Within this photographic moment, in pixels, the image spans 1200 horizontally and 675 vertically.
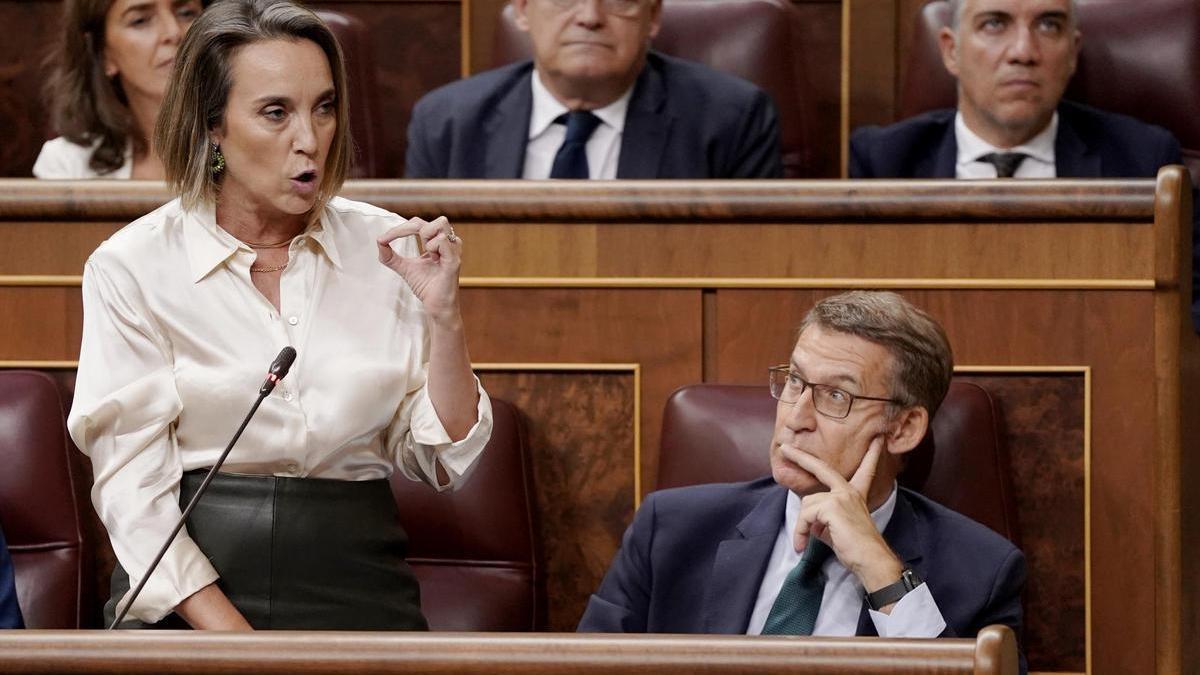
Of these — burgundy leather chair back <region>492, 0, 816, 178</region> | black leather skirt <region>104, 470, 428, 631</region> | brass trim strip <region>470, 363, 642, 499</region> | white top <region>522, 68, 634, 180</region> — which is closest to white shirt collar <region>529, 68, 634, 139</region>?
white top <region>522, 68, 634, 180</region>

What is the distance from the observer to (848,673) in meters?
0.67

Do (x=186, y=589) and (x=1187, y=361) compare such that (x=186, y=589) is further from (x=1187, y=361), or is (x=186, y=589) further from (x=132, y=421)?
(x=1187, y=361)

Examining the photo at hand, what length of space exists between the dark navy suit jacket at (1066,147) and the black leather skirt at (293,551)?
2.11 ft

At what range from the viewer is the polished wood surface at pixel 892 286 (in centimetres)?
110

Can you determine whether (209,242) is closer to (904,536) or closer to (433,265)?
(433,265)

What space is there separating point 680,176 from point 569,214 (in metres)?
0.27

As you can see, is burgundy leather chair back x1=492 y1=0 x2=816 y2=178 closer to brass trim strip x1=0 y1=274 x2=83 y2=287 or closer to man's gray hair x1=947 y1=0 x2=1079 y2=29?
man's gray hair x1=947 y1=0 x2=1079 y2=29

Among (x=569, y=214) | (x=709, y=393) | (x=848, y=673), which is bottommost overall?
(x=848, y=673)

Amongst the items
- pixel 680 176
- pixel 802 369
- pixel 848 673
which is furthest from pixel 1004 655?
pixel 680 176

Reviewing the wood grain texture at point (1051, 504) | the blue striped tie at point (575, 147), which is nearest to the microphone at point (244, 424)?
the wood grain texture at point (1051, 504)

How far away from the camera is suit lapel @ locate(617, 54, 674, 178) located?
1.39m

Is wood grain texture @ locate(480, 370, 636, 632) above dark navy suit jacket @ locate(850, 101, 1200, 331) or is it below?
below

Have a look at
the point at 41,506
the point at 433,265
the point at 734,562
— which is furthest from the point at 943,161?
the point at 41,506

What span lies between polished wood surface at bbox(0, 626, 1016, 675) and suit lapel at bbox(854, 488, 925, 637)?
0.31 meters
